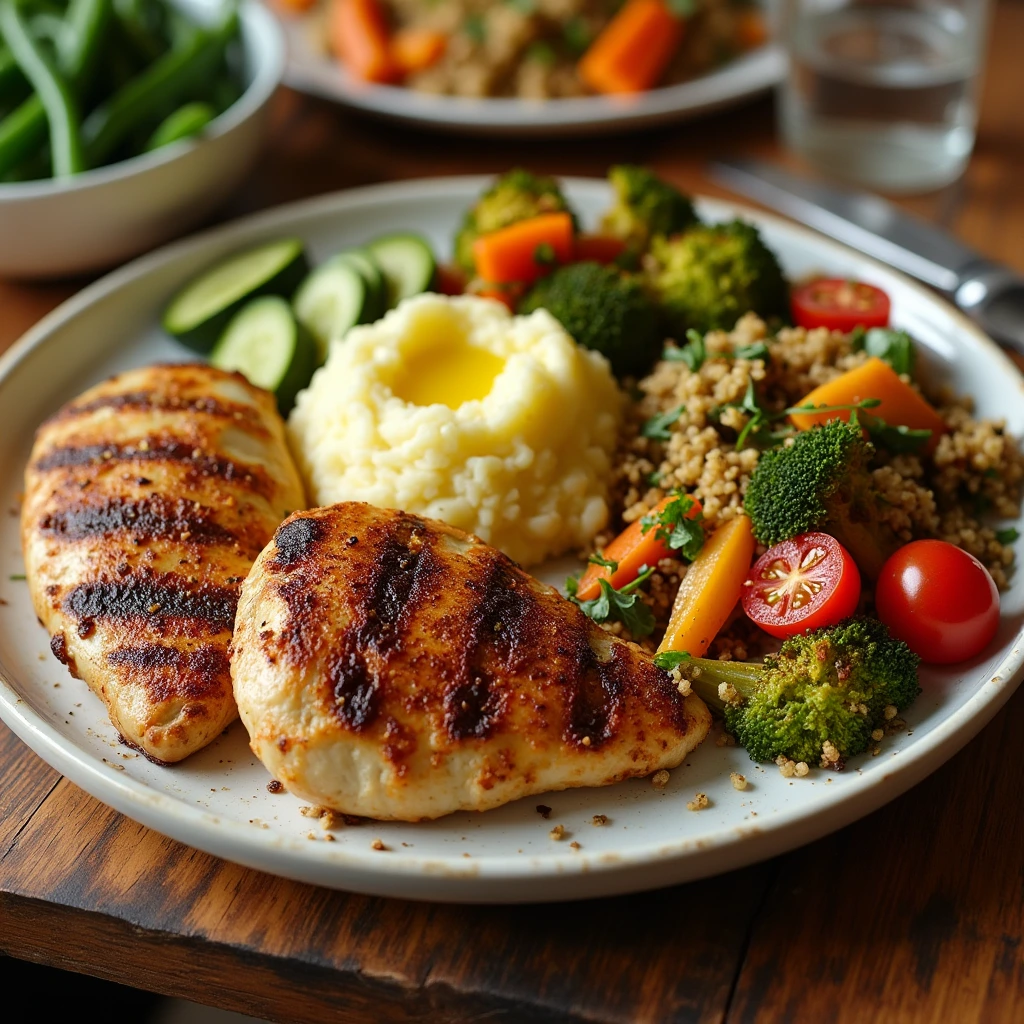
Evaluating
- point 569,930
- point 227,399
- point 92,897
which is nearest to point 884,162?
point 227,399

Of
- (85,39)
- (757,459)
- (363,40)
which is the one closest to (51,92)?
(85,39)

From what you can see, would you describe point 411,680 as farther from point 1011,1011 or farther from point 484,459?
point 1011,1011

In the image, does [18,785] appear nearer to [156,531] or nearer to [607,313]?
[156,531]

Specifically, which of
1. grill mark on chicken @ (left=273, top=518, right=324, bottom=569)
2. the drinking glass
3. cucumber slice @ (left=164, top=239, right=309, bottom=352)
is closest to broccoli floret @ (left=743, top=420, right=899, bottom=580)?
grill mark on chicken @ (left=273, top=518, right=324, bottom=569)

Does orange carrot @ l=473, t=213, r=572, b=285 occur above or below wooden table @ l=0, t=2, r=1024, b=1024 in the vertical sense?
above

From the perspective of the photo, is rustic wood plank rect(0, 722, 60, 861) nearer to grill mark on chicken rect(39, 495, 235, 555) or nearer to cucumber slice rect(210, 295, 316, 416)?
grill mark on chicken rect(39, 495, 235, 555)

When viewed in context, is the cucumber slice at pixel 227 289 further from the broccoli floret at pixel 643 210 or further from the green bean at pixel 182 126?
the broccoli floret at pixel 643 210
